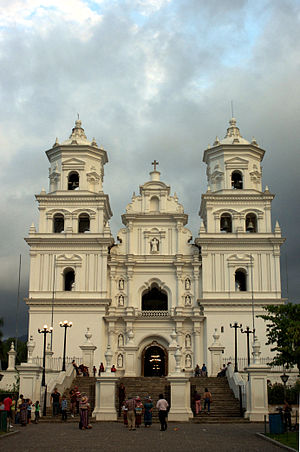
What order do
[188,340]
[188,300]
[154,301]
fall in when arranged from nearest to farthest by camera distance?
[188,340], [188,300], [154,301]

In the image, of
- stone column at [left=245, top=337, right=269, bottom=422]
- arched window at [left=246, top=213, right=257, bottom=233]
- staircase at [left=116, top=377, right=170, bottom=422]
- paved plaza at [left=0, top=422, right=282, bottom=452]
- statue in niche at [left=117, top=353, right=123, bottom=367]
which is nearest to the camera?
paved plaza at [left=0, top=422, right=282, bottom=452]

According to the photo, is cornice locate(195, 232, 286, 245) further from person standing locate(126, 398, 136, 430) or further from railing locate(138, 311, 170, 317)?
person standing locate(126, 398, 136, 430)

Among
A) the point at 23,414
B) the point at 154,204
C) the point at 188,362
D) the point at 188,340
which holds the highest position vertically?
the point at 154,204

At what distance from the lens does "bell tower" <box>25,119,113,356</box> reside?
143ft

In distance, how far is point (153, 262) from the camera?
46031 mm

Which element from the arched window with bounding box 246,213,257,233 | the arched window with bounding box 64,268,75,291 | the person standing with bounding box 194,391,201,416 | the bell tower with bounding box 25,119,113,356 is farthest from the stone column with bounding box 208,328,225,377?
the arched window with bounding box 64,268,75,291

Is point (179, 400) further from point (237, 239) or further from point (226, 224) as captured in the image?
point (226, 224)

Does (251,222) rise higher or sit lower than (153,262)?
higher

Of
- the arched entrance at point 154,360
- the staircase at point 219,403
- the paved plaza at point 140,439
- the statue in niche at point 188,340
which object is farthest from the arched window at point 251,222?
the paved plaza at point 140,439

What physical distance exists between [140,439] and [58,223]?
29.5 metres

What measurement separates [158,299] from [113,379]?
782 inches

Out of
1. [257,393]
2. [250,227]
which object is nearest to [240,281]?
[250,227]

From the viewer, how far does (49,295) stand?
4422 cm

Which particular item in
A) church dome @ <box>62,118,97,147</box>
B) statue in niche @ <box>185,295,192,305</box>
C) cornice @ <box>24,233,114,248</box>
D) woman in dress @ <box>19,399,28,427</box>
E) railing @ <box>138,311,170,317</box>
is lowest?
woman in dress @ <box>19,399,28,427</box>
